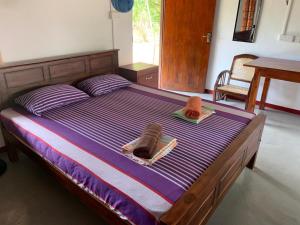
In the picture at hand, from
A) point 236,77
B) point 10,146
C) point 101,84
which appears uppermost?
point 101,84

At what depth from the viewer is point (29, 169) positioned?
7.47 ft

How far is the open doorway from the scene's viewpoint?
510 centimetres

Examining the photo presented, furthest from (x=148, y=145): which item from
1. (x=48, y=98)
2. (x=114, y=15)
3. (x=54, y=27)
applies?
(x=114, y=15)

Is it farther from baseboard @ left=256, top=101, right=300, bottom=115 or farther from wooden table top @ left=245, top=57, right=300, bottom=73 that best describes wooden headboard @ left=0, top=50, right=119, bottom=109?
baseboard @ left=256, top=101, right=300, bottom=115

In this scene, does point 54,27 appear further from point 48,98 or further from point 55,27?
point 48,98

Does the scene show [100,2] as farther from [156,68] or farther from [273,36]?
[273,36]

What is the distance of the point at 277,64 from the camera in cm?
296

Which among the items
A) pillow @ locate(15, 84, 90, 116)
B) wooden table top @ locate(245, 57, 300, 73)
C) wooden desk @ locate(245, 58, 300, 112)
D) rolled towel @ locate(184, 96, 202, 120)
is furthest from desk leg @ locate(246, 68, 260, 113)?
pillow @ locate(15, 84, 90, 116)

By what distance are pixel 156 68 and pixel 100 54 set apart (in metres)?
0.84

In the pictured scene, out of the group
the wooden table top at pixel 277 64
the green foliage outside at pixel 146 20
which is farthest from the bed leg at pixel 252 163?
the green foliage outside at pixel 146 20

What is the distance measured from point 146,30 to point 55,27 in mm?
3069

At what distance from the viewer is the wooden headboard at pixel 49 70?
89.0 inches

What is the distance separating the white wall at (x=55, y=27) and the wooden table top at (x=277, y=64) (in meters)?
1.80

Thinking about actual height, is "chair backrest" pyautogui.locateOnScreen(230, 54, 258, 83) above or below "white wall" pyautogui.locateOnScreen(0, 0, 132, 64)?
below
